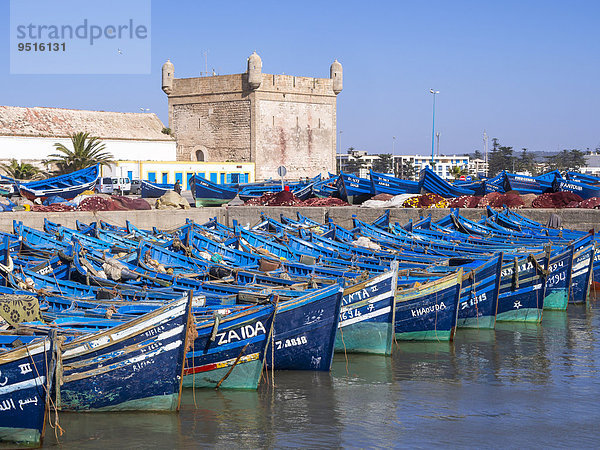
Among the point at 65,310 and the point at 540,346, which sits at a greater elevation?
the point at 65,310

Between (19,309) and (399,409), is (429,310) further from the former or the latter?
(19,309)

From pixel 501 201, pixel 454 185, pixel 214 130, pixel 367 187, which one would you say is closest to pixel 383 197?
pixel 367 187

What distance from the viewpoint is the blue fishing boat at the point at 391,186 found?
35.8 metres

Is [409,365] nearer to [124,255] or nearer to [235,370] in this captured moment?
[235,370]

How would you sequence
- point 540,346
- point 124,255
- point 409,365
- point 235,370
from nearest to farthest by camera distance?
point 235,370
point 409,365
point 540,346
point 124,255

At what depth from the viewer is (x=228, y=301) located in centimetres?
1301

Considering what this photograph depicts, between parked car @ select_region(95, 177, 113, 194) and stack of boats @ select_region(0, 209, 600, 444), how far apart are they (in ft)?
54.9

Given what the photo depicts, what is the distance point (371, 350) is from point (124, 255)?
6.52 m

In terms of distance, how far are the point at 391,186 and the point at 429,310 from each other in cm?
2100

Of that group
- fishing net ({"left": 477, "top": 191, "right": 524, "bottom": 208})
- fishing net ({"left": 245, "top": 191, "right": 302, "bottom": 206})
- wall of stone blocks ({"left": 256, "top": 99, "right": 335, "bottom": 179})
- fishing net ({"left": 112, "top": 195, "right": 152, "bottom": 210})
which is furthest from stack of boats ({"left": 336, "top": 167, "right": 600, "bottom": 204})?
wall of stone blocks ({"left": 256, "top": 99, "right": 335, "bottom": 179})

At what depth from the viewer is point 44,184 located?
116 feet

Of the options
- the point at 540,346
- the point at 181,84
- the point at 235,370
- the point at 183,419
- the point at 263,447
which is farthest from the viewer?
the point at 181,84

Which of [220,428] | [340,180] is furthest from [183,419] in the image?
[340,180]

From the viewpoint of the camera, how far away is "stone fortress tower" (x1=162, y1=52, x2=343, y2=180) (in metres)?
55.2
